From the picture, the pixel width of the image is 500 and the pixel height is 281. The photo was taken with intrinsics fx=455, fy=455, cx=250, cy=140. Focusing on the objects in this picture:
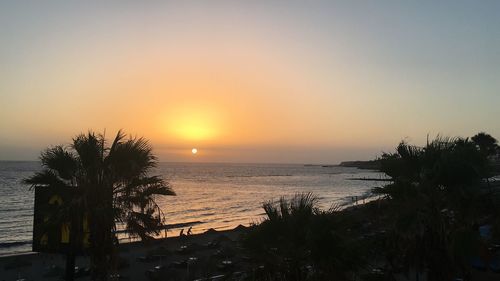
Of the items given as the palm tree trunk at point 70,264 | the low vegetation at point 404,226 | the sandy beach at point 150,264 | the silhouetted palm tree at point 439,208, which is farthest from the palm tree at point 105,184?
the sandy beach at point 150,264

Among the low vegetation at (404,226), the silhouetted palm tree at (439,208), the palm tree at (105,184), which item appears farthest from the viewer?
the palm tree at (105,184)

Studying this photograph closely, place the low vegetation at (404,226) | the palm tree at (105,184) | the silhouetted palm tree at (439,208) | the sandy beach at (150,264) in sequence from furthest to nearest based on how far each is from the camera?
the sandy beach at (150,264)
the palm tree at (105,184)
the silhouetted palm tree at (439,208)
the low vegetation at (404,226)

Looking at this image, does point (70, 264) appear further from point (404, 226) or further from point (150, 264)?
point (150, 264)

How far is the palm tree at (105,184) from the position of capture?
37.5 ft

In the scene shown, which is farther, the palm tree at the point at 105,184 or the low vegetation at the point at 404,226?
the palm tree at the point at 105,184

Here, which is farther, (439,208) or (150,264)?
(150,264)

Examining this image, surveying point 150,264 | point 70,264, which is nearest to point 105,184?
point 70,264

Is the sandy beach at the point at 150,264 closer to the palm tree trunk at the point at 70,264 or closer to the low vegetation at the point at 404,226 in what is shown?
the palm tree trunk at the point at 70,264

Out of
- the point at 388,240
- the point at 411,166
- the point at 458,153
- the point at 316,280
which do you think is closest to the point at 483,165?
the point at 458,153

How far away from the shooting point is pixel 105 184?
38.0 feet

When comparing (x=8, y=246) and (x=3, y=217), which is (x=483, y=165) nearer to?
(x=8, y=246)

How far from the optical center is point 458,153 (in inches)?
383

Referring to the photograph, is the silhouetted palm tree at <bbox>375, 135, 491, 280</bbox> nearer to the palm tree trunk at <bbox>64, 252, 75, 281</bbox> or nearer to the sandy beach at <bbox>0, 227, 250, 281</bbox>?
the palm tree trunk at <bbox>64, 252, 75, 281</bbox>

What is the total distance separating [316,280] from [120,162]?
5.99 meters
